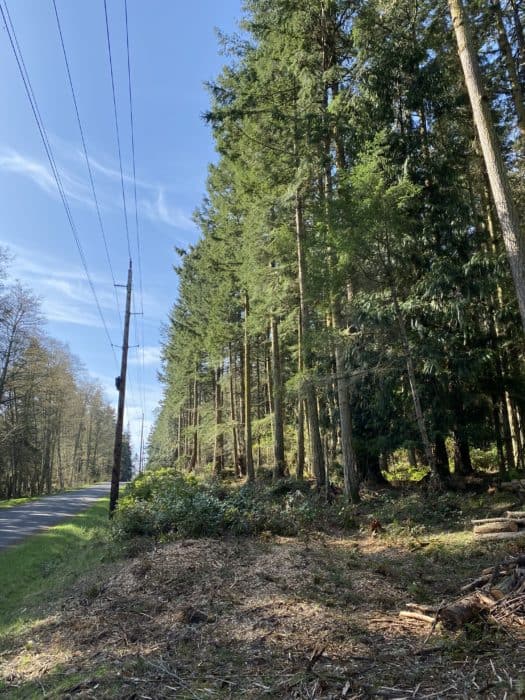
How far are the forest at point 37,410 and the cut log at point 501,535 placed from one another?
71.8 feet

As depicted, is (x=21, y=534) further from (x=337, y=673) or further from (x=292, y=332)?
(x=337, y=673)

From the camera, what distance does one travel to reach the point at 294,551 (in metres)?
6.95

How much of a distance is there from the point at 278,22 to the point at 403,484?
12526mm

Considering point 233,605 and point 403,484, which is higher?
point 403,484

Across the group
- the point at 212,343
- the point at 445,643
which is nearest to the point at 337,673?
the point at 445,643

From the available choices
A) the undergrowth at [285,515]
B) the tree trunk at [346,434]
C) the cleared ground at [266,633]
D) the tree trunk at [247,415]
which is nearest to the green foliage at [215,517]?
the undergrowth at [285,515]

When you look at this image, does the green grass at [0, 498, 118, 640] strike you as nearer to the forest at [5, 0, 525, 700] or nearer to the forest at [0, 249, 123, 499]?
the forest at [5, 0, 525, 700]

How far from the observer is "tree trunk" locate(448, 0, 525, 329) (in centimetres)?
645

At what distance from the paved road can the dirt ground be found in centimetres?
815

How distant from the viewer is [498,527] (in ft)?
23.0

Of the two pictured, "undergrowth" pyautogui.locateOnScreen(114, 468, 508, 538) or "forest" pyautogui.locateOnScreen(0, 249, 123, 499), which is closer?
"undergrowth" pyautogui.locateOnScreen(114, 468, 508, 538)

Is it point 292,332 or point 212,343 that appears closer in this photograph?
point 292,332

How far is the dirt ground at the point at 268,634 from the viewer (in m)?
3.15

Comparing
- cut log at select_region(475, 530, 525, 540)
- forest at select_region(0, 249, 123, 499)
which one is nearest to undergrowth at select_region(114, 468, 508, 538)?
cut log at select_region(475, 530, 525, 540)
